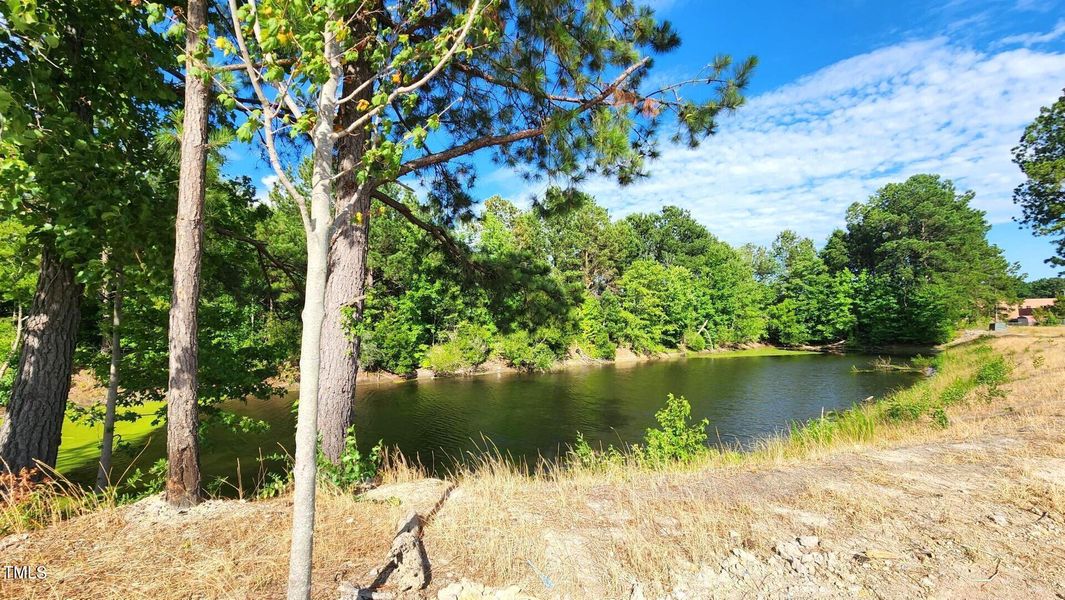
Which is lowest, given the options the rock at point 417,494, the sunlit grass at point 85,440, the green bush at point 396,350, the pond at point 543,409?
the pond at point 543,409

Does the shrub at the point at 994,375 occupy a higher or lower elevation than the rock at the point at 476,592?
lower

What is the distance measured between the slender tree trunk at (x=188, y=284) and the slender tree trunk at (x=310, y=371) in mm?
2583

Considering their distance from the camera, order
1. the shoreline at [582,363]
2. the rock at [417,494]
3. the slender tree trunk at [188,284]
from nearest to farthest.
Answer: the slender tree trunk at [188,284]
the rock at [417,494]
the shoreline at [582,363]

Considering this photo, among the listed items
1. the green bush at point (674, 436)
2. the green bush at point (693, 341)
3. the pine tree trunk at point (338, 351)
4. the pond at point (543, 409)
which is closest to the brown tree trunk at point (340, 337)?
the pine tree trunk at point (338, 351)

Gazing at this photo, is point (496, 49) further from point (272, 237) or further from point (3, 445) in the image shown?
point (272, 237)

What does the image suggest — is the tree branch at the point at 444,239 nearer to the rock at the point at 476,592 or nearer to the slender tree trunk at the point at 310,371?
the slender tree trunk at the point at 310,371

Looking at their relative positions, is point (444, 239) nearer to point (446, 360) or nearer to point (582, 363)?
point (446, 360)

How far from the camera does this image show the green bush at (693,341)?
41.5 metres

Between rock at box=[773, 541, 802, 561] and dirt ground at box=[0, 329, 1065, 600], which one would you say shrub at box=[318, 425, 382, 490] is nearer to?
dirt ground at box=[0, 329, 1065, 600]

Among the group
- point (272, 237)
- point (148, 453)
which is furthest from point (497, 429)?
point (272, 237)

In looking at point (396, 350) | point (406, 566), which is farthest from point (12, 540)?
point (396, 350)

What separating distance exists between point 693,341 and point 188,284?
42236mm

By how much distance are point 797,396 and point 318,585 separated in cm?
2062

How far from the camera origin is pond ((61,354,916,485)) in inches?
466
